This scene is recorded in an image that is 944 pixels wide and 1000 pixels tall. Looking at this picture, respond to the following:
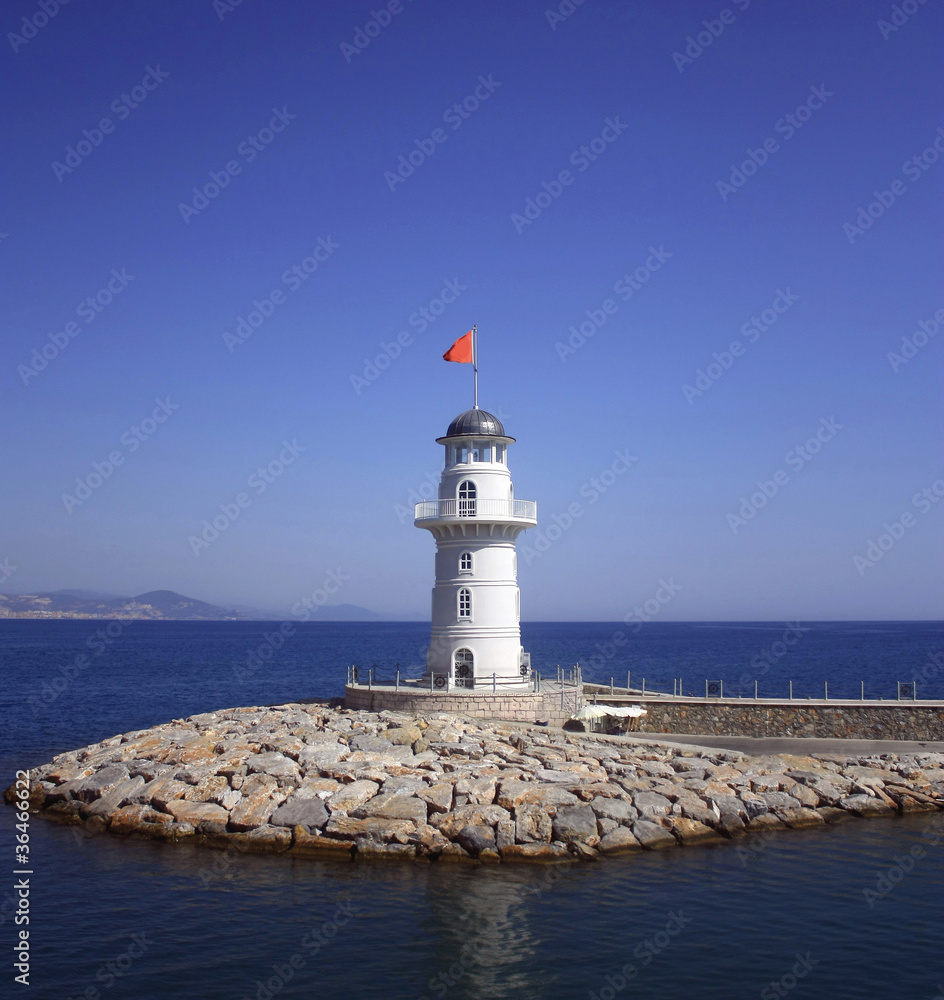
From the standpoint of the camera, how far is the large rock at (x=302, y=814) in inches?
821

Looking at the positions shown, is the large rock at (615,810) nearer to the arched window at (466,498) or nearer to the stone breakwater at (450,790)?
the stone breakwater at (450,790)

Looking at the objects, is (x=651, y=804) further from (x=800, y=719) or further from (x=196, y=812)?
(x=800, y=719)

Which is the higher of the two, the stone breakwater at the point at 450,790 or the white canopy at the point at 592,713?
the white canopy at the point at 592,713

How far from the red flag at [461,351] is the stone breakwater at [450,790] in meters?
12.1

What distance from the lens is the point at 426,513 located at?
106 feet

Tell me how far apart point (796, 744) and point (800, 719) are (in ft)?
6.21

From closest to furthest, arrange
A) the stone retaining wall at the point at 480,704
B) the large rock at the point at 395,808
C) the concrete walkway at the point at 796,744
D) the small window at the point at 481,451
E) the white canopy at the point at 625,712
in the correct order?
the large rock at the point at 395,808 < the concrete walkway at the point at 796,744 < the stone retaining wall at the point at 480,704 < the white canopy at the point at 625,712 < the small window at the point at 481,451

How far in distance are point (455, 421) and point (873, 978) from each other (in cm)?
2207

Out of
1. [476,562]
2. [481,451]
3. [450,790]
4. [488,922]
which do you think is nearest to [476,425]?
[481,451]

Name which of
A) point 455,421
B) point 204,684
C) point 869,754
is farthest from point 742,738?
point 204,684

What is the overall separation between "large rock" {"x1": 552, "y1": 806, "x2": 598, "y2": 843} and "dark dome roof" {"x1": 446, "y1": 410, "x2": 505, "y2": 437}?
14.6m

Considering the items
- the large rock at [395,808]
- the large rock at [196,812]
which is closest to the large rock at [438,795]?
the large rock at [395,808]

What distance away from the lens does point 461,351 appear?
1264 inches

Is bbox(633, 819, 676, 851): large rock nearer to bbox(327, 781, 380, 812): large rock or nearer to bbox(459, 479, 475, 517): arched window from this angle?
bbox(327, 781, 380, 812): large rock
